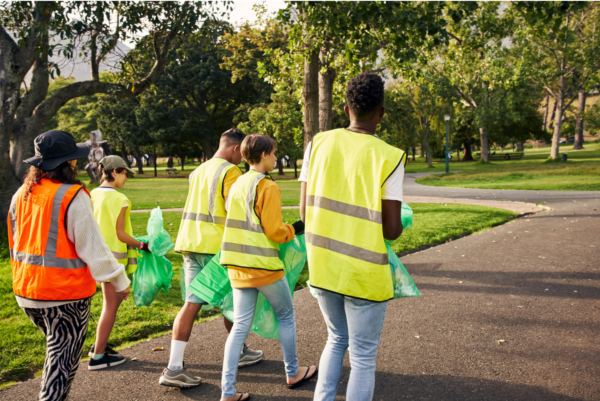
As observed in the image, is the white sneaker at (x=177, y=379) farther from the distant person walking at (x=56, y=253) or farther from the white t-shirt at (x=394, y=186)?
the white t-shirt at (x=394, y=186)

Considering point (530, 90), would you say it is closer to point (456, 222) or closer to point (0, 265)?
point (456, 222)

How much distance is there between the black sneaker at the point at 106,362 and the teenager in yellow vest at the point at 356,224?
206 centimetres

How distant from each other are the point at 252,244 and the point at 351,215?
879 millimetres

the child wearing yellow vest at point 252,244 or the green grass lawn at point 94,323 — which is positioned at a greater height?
the child wearing yellow vest at point 252,244

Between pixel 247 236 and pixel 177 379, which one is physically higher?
pixel 247 236

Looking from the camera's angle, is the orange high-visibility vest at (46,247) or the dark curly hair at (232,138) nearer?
the orange high-visibility vest at (46,247)

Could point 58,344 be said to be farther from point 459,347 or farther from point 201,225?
point 459,347

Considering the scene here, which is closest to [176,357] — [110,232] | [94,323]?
[110,232]

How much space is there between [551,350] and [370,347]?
92.9 inches

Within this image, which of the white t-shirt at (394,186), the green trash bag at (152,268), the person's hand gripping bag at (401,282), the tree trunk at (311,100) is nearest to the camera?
the white t-shirt at (394,186)

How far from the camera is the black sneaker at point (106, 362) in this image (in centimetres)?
359

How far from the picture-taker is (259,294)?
10.9ft

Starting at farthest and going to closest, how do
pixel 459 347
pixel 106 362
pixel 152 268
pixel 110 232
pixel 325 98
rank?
1. pixel 325 98
2. pixel 152 268
3. pixel 459 347
4. pixel 110 232
5. pixel 106 362

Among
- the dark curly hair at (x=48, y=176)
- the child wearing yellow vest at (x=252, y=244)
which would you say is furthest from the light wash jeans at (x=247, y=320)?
the dark curly hair at (x=48, y=176)
